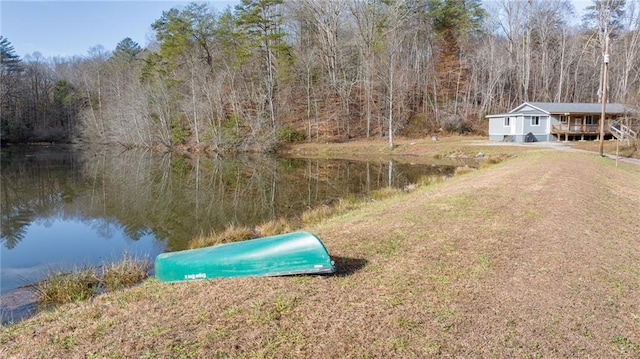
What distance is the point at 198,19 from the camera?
4819 centimetres

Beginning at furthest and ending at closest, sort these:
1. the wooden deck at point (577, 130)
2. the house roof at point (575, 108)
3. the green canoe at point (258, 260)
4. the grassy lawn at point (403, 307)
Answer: the wooden deck at point (577, 130) < the house roof at point (575, 108) < the green canoe at point (258, 260) < the grassy lawn at point (403, 307)

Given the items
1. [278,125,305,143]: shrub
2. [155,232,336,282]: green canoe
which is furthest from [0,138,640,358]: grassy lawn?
[278,125,305,143]: shrub

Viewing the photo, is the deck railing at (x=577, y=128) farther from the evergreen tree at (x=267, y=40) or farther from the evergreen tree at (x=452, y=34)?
the evergreen tree at (x=267, y=40)

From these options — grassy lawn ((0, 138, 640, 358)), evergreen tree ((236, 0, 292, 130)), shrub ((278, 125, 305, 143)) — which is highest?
evergreen tree ((236, 0, 292, 130))

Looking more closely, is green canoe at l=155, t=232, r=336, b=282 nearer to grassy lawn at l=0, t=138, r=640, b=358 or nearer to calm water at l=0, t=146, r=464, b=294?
grassy lawn at l=0, t=138, r=640, b=358

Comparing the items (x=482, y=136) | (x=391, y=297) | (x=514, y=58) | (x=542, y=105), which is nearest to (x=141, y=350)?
(x=391, y=297)

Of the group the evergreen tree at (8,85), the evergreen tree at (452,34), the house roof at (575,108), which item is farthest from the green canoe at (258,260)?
the evergreen tree at (8,85)

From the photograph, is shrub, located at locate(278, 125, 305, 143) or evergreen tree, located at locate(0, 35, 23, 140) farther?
evergreen tree, located at locate(0, 35, 23, 140)

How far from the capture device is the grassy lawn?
11.5 feet

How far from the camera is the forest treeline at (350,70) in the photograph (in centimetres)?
4216

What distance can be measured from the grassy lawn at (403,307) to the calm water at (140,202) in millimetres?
4330

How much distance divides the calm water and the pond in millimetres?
27

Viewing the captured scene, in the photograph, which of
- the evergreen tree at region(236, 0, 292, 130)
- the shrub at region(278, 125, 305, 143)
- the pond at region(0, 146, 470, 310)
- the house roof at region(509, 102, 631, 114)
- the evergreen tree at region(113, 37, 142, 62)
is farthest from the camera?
the evergreen tree at region(113, 37, 142, 62)

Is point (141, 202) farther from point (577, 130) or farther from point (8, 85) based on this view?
point (8, 85)
